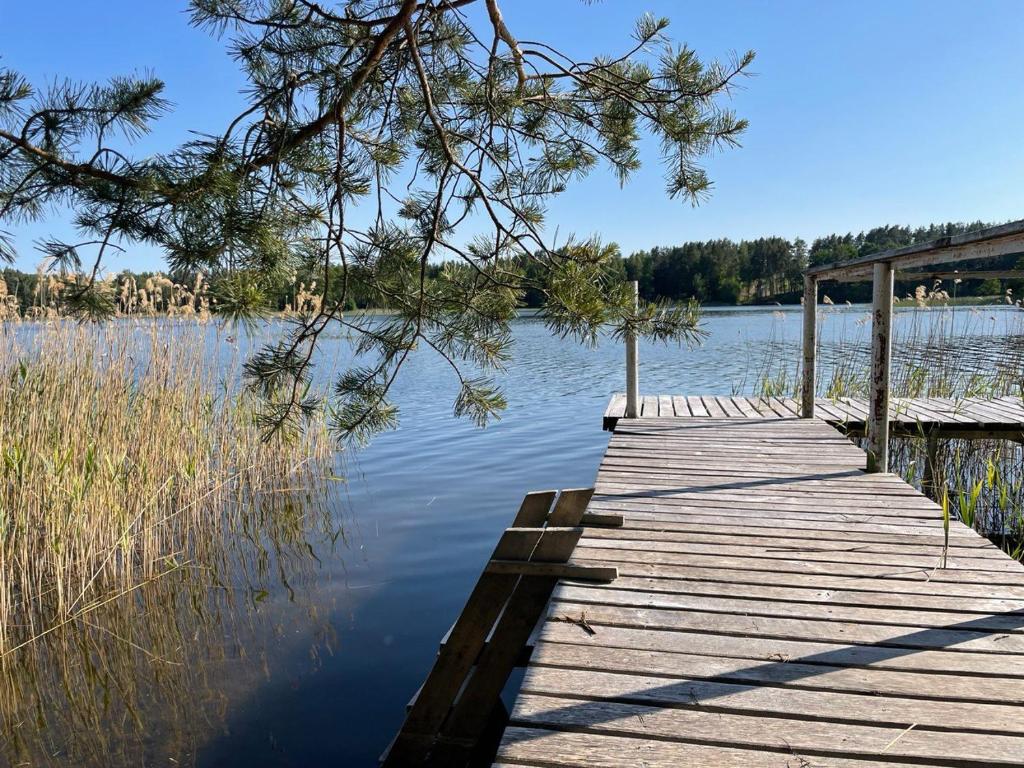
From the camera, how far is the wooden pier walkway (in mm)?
1358

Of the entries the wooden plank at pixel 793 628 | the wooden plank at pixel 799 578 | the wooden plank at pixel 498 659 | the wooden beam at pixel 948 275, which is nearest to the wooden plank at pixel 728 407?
the wooden beam at pixel 948 275

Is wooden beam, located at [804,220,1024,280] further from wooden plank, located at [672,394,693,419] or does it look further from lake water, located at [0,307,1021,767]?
wooden plank, located at [672,394,693,419]

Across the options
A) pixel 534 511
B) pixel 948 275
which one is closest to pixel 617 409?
pixel 948 275

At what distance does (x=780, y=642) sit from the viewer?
176cm

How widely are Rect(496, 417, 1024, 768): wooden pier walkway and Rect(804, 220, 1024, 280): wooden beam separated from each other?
0.94 meters

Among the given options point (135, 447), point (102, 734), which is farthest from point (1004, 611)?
point (135, 447)

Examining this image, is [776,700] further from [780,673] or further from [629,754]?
[629,754]

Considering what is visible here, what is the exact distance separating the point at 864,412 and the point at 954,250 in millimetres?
2895

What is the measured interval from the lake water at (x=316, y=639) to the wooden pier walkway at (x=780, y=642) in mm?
783

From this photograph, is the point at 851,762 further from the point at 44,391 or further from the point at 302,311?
the point at 44,391

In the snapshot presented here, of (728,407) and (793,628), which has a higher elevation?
(728,407)

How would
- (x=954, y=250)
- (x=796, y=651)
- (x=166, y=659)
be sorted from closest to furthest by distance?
(x=796, y=651) → (x=954, y=250) → (x=166, y=659)

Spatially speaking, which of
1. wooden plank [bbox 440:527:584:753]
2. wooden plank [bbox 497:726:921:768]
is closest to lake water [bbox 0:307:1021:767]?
wooden plank [bbox 440:527:584:753]

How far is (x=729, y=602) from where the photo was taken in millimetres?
2014
